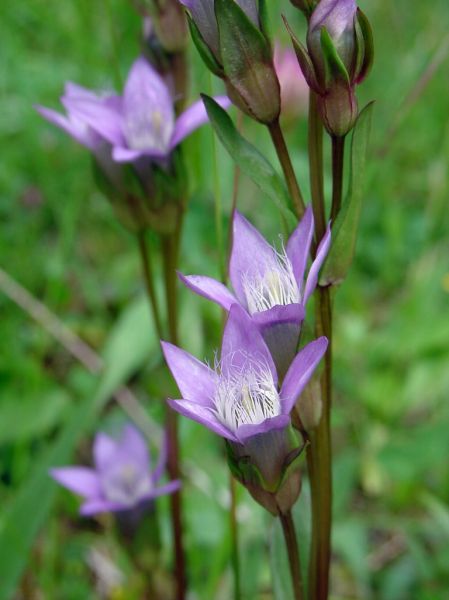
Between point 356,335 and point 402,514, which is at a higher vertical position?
point 356,335

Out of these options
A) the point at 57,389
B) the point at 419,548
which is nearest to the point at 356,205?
the point at 419,548

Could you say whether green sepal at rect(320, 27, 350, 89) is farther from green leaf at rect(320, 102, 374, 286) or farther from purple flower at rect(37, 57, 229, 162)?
purple flower at rect(37, 57, 229, 162)

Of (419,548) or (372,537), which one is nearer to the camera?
(419,548)

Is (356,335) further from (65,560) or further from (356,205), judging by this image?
(356,205)

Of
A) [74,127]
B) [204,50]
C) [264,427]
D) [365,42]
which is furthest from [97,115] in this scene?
[264,427]

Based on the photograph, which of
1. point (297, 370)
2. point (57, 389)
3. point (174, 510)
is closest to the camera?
point (297, 370)

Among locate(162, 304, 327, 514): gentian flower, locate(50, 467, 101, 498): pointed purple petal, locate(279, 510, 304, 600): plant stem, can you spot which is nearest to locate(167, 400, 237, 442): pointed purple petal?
locate(162, 304, 327, 514): gentian flower

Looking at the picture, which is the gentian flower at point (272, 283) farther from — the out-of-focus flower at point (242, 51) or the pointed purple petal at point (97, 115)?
the pointed purple petal at point (97, 115)
